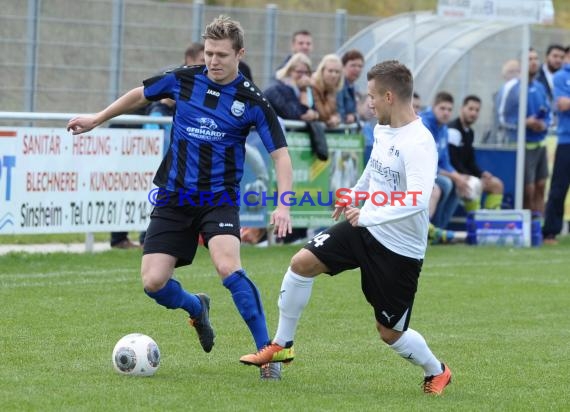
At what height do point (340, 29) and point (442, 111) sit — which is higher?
point (340, 29)

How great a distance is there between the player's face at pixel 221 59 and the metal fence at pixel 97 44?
9906 millimetres

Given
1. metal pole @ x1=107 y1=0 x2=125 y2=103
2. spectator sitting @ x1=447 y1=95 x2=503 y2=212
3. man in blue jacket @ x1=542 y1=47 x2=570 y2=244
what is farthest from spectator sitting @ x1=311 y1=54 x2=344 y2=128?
metal pole @ x1=107 y1=0 x2=125 y2=103

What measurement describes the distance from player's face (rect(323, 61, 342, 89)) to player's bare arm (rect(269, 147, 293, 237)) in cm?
737

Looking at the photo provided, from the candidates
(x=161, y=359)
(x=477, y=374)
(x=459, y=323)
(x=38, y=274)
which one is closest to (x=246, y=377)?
(x=161, y=359)

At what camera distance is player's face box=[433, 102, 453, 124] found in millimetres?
15516

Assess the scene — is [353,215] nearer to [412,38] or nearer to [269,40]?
[412,38]

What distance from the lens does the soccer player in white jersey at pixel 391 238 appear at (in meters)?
6.84

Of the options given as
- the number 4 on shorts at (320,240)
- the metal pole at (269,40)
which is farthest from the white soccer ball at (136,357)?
the metal pole at (269,40)

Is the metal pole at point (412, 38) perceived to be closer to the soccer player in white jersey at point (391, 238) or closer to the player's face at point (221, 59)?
the player's face at point (221, 59)

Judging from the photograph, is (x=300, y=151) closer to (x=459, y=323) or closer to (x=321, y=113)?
(x=321, y=113)

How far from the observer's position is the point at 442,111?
51.0 ft

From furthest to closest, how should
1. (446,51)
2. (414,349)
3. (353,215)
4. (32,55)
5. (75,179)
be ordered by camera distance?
(446,51), (32,55), (75,179), (414,349), (353,215)

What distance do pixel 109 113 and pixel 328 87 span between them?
751cm

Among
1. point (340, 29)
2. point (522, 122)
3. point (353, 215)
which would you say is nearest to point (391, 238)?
point (353, 215)
